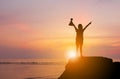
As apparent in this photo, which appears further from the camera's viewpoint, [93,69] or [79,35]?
[79,35]

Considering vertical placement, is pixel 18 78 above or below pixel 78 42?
below

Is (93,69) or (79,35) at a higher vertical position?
(79,35)

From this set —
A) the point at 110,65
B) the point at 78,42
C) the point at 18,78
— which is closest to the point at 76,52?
the point at 78,42

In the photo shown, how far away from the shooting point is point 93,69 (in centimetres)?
2778

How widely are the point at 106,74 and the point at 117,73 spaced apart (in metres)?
1.36

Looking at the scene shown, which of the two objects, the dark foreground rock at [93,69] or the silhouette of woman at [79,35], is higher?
the silhouette of woman at [79,35]

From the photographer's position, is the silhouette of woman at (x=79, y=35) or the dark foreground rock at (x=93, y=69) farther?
the silhouette of woman at (x=79, y=35)

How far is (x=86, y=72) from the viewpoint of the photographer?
2783cm

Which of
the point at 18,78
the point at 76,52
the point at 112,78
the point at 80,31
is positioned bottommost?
the point at 18,78

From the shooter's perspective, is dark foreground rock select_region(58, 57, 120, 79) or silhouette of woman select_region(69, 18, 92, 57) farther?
silhouette of woman select_region(69, 18, 92, 57)

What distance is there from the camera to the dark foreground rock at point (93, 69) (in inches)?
1093

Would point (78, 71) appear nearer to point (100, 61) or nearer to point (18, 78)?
point (100, 61)

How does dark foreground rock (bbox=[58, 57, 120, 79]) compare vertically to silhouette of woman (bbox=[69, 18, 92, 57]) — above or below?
below

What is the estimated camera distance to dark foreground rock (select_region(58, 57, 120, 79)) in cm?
2775
